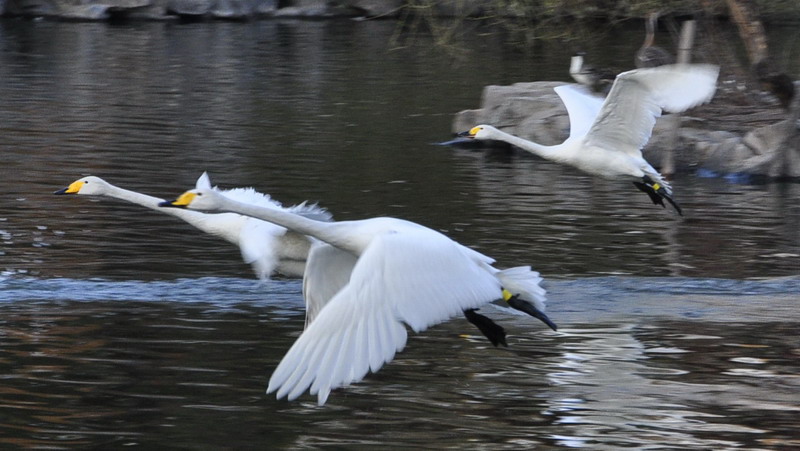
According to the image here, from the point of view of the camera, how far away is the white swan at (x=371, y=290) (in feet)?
18.1

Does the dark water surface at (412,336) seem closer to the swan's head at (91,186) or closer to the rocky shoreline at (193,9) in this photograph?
the swan's head at (91,186)


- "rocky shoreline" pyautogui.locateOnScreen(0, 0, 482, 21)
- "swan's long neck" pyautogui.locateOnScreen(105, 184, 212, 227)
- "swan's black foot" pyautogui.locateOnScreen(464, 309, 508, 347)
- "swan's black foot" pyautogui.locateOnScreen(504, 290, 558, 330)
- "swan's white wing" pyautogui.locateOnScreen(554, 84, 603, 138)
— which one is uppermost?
"rocky shoreline" pyautogui.locateOnScreen(0, 0, 482, 21)

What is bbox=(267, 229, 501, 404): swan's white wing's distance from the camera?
5469 millimetres

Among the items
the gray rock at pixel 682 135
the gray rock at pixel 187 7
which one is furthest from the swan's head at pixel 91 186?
the gray rock at pixel 187 7

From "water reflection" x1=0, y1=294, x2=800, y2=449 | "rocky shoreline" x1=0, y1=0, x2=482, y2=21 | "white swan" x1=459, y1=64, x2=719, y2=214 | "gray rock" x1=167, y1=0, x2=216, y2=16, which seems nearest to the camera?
Answer: "water reflection" x1=0, y1=294, x2=800, y2=449

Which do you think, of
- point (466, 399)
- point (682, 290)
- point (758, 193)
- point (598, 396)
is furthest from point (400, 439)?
point (758, 193)

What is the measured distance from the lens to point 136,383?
715 cm

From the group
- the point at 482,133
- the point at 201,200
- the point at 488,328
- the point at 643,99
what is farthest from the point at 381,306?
the point at 482,133

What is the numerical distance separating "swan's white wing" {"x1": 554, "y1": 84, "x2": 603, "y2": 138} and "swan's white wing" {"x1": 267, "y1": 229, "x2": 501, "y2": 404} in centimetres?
496

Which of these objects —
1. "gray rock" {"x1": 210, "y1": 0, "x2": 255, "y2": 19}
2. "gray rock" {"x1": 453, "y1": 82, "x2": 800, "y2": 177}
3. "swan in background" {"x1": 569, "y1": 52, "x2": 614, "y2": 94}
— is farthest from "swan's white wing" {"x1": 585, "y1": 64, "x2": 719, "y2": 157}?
"gray rock" {"x1": 210, "y1": 0, "x2": 255, "y2": 19}

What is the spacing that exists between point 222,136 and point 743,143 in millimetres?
6554

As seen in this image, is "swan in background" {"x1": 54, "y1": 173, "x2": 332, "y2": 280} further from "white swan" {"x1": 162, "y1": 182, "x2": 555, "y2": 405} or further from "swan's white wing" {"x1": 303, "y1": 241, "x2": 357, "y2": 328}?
"white swan" {"x1": 162, "y1": 182, "x2": 555, "y2": 405}

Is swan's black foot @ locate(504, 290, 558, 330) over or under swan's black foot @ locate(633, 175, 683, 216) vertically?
under

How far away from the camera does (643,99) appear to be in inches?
438
